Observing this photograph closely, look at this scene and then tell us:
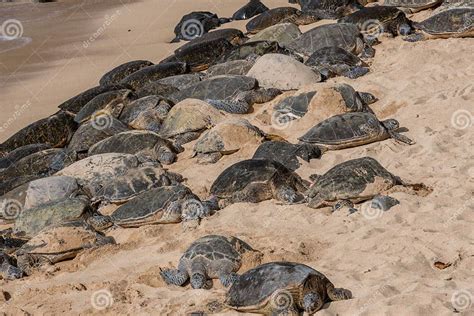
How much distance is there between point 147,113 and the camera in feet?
34.8

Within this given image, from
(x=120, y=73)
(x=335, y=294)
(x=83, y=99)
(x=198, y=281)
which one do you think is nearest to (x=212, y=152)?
(x=198, y=281)

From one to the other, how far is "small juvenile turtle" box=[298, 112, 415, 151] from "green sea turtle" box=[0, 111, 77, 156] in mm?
4468

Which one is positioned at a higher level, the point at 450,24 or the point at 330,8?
the point at 450,24

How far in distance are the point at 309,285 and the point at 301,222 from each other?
1.78m

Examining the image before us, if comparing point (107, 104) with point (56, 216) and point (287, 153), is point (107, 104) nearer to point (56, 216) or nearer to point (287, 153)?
point (56, 216)

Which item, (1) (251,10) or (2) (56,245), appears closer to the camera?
(2) (56,245)

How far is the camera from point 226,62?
1235cm

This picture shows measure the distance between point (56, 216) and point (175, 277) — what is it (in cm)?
225

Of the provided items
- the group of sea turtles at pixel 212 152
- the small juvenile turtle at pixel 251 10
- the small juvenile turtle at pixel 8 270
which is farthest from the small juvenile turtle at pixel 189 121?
the small juvenile turtle at pixel 251 10

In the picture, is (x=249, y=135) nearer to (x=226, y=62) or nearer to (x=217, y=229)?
(x=217, y=229)

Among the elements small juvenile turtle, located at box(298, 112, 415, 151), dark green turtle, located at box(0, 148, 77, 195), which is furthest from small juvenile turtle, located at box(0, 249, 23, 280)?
small juvenile turtle, located at box(298, 112, 415, 151)

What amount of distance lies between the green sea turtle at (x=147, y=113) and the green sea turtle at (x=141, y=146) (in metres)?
0.66

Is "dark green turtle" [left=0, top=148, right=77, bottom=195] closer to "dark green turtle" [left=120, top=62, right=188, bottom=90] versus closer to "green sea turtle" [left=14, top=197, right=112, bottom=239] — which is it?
"green sea turtle" [left=14, top=197, right=112, bottom=239]

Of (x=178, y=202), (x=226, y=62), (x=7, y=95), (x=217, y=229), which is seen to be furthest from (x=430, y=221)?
(x=7, y=95)
